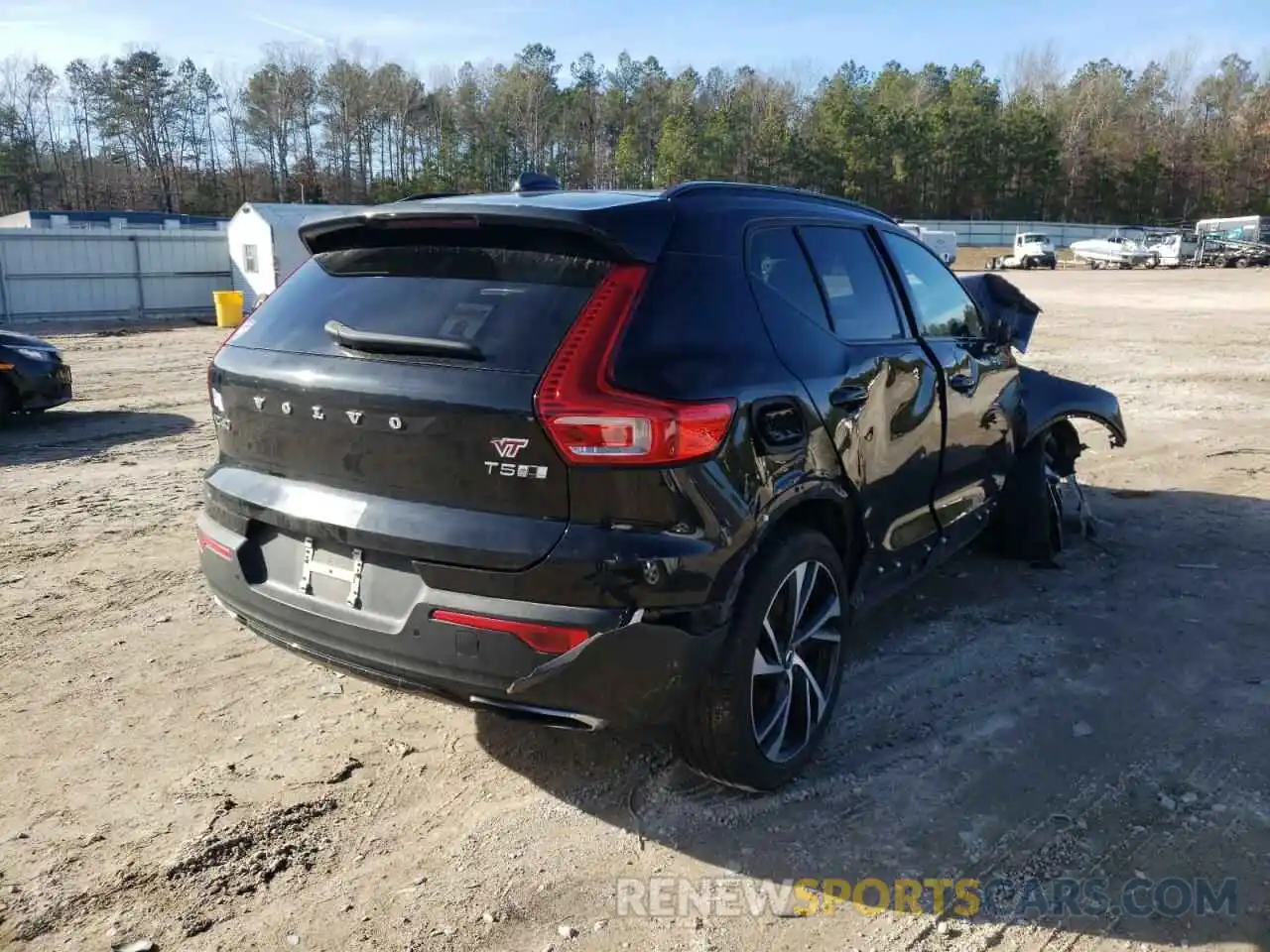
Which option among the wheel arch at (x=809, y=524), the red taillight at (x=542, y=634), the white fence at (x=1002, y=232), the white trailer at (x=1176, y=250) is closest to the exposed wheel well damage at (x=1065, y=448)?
the wheel arch at (x=809, y=524)

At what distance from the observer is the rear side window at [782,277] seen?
3279 millimetres

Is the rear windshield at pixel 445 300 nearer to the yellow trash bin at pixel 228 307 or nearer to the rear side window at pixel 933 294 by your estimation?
the rear side window at pixel 933 294

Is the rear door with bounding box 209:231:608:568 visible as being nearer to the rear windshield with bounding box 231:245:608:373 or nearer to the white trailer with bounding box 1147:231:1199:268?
the rear windshield with bounding box 231:245:608:373

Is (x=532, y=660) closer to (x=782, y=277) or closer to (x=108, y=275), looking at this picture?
(x=782, y=277)

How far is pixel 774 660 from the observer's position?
10.5 ft

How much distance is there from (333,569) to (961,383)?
293 cm

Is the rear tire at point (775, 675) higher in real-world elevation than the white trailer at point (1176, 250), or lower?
lower

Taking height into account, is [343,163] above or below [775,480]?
above

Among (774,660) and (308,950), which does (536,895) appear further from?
(774,660)

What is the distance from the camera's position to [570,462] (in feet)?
8.73

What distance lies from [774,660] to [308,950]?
62.2 inches

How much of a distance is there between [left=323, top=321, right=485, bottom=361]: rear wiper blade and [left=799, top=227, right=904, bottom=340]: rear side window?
1480 mm

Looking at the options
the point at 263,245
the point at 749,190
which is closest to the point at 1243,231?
the point at 263,245

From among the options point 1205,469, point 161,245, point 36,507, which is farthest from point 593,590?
point 161,245
